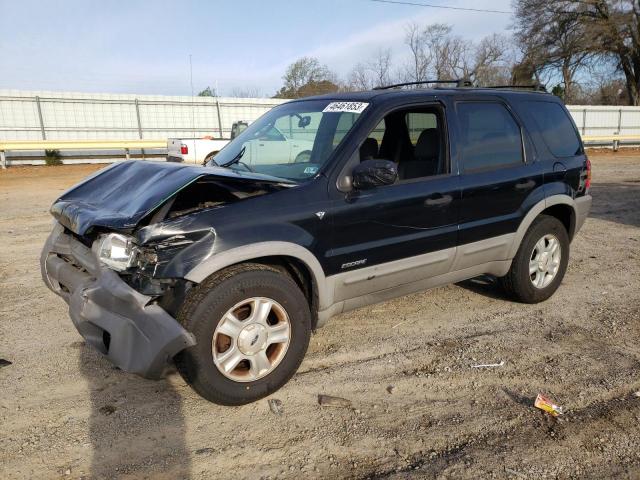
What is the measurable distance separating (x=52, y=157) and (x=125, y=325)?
66.0 feet

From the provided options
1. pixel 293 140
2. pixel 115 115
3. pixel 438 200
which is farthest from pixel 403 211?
pixel 115 115

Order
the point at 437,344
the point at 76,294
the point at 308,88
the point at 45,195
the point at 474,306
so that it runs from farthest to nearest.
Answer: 1. the point at 308,88
2. the point at 45,195
3. the point at 474,306
4. the point at 437,344
5. the point at 76,294

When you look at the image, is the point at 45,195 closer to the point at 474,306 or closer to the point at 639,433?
the point at 474,306

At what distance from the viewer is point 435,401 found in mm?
3117

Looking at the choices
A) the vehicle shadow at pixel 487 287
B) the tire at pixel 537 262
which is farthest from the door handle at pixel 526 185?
the vehicle shadow at pixel 487 287

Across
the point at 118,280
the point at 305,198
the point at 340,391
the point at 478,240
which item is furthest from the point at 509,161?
the point at 118,280

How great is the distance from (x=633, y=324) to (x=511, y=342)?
117 centimetres

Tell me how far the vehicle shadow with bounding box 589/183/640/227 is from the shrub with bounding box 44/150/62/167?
1902cm

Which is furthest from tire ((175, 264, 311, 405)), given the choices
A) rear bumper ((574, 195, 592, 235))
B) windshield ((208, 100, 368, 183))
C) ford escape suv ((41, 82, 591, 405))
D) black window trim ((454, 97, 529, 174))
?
rear bumper ((574, 195, 592, 235))

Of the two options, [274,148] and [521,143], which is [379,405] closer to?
[274,148]

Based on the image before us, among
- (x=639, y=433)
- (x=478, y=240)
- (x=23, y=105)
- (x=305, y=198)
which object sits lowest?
(x=639, y=433)

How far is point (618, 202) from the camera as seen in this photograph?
34.0 feet

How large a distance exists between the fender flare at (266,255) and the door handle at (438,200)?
3.42ft

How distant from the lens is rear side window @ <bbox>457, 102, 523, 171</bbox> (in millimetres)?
4082
